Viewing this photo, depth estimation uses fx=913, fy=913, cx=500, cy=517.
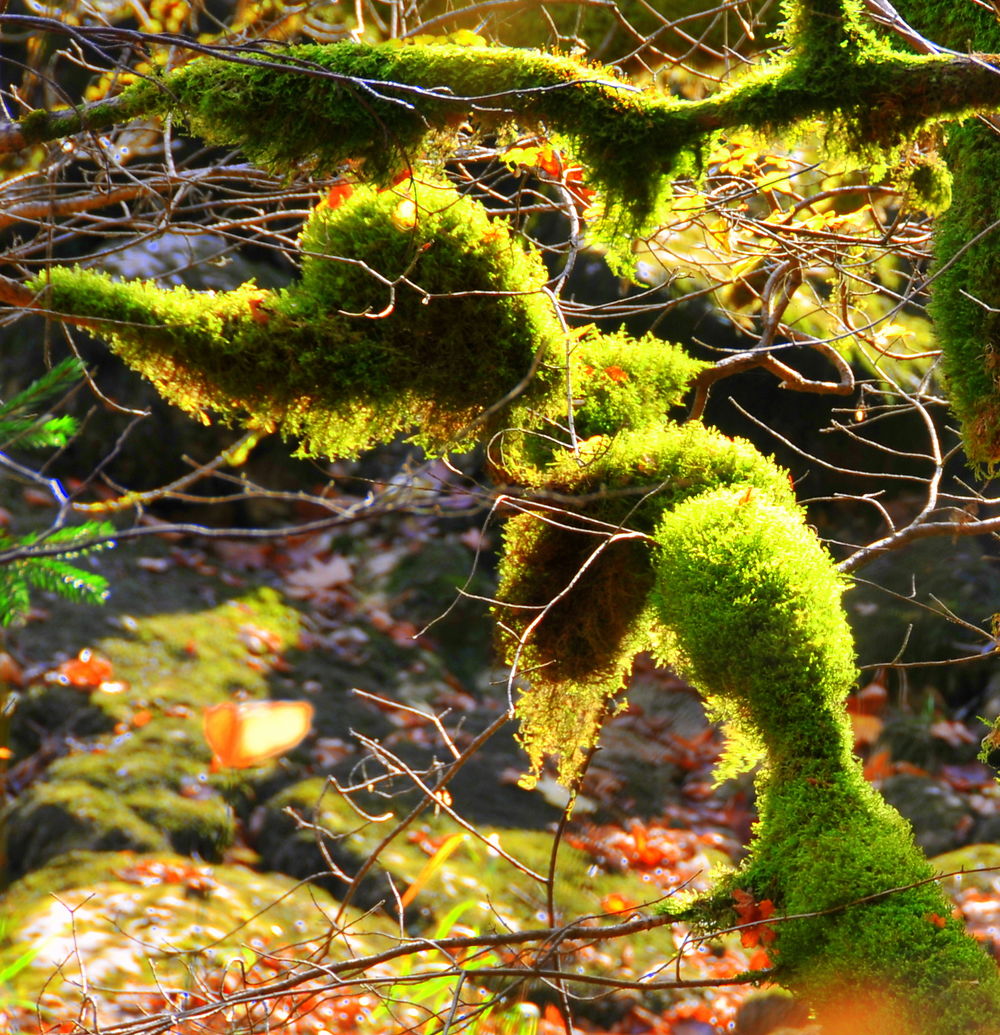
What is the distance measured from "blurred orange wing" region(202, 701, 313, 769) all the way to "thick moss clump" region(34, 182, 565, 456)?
2.97 metres

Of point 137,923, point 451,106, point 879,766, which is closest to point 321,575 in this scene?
point 137,923

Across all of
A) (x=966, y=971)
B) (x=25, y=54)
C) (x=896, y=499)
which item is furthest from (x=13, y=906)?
(x=25, y=54)

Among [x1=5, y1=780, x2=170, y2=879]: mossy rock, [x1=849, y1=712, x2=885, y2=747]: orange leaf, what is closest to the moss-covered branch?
[x1=5, y1=780, x2=170, y2=879]: mossy rock

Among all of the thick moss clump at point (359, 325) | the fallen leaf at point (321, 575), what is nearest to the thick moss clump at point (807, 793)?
the thick moss clump at point (359, 325)

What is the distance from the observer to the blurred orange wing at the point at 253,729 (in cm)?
465

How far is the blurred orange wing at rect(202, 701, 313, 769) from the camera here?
465 centimetres

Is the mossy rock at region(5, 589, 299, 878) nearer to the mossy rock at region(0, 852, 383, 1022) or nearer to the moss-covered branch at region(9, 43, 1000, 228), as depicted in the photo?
the mossy rock at region(0, 852, 383, 1022)

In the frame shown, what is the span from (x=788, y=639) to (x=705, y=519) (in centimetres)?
30

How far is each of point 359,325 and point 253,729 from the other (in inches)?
149

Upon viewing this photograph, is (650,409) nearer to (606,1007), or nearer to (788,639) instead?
(788,639)

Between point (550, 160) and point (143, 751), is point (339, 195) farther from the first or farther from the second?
point (143, 751)

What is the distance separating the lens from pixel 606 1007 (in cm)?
356

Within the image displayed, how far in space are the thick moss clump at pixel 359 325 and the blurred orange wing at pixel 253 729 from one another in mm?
2974

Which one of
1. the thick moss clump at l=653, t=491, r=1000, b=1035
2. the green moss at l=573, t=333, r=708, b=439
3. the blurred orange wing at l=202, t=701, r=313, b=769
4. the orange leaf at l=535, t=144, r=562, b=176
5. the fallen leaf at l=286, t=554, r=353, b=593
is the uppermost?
the orange leaf at l=535, t=144, r=562, b=176
